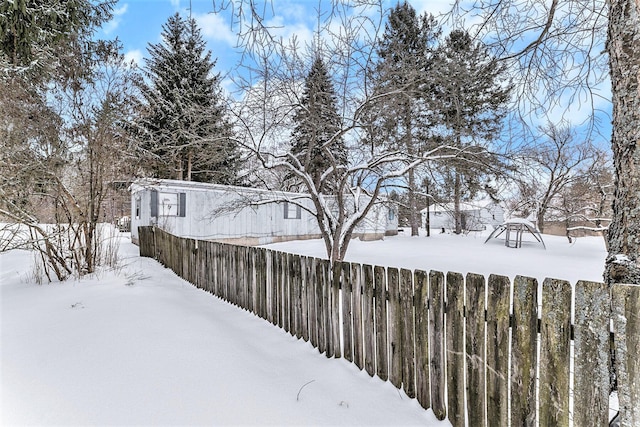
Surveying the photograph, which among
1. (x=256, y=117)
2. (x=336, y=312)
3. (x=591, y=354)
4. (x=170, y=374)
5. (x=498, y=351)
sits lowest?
(x=170, y=374)

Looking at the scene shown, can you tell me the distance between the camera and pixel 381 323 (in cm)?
248

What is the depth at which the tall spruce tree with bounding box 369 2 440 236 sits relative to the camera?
5090 mm

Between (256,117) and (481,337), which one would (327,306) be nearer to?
(481,337)

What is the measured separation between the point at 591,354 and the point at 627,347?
14 centimetres

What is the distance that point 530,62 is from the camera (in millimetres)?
3646

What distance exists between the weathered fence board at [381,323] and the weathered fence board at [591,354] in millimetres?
1159

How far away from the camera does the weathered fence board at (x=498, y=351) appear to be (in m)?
1.76

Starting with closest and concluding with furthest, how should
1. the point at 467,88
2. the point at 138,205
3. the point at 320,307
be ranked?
the point at 320,307
the point at 467,88
the point at 138,205

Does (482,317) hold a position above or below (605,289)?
below

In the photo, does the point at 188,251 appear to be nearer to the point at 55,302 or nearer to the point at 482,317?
the point at 55,302

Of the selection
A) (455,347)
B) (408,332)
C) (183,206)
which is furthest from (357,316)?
(183,206)

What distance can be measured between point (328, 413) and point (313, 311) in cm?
113

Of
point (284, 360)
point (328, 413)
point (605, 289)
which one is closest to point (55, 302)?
point (284, 360)

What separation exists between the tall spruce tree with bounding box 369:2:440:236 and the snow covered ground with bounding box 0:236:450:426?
3.88 m
